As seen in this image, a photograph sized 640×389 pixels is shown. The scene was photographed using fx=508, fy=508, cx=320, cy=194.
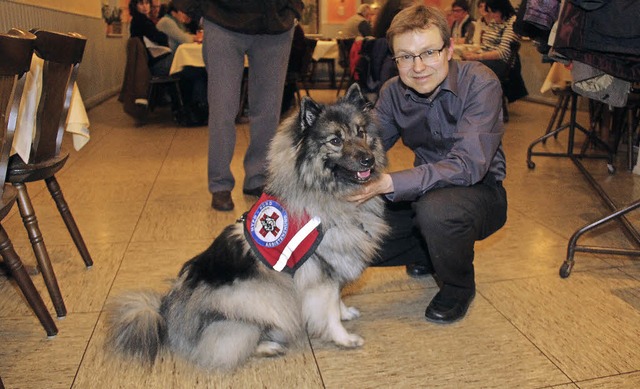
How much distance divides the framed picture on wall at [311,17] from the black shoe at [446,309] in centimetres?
1078

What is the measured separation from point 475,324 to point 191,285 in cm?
107

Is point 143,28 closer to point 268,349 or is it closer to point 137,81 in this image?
point 137,81

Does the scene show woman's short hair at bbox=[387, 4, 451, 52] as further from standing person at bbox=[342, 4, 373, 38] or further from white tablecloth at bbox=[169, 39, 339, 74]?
standing person at bbox=[342, 4, 373, 38]

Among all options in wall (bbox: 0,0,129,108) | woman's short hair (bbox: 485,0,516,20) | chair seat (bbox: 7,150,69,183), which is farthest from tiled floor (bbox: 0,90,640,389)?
woman's short hair (bbox: 485,0,516,20)

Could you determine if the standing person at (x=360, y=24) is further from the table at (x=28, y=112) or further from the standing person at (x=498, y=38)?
the table at (x=28, y=112)

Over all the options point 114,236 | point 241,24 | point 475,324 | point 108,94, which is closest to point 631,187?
point 475,324

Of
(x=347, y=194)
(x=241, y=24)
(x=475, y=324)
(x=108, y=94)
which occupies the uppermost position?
(x=241, y=24)

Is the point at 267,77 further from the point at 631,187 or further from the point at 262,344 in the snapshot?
the point at 631,187

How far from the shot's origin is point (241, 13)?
2967 millimetres

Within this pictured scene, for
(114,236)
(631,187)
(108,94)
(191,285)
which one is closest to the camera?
(191,285)

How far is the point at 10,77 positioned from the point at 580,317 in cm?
213

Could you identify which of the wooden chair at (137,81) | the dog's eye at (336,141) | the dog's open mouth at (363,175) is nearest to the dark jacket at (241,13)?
the dog's eye at (336,141)

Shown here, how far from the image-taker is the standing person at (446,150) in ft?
6.00

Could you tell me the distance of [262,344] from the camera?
1726 mm
